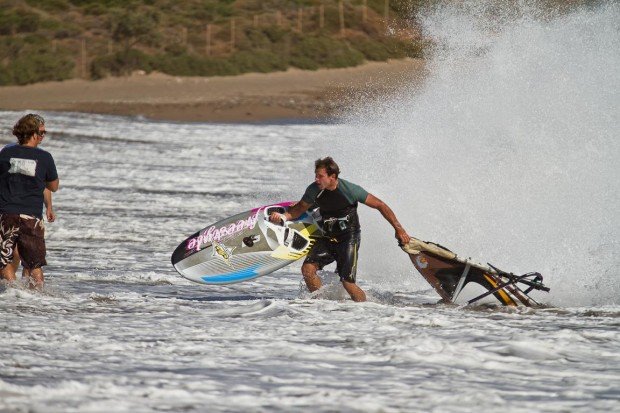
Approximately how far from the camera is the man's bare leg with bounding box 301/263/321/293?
10188 mm

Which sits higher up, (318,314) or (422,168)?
(422,168)

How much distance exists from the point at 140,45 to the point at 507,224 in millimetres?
42370

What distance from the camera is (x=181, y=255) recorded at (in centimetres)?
1070

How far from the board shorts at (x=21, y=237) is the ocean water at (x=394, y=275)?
1.28 feet

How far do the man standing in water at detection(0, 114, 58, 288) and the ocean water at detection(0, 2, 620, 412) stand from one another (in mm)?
524

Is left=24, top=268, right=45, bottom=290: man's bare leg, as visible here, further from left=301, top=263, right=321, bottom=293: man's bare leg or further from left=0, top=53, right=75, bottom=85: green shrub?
left=0, top=53, right=75, bottom=85: green shrub

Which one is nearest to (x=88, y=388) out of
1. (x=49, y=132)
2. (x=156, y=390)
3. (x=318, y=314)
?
(x=156, y=390)

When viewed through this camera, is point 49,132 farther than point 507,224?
Yes

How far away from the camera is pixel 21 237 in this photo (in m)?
9.59

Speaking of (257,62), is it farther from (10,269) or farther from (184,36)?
(10,269)

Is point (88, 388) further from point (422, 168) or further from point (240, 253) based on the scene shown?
point (422, 168)

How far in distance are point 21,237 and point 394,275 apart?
474 centimetres

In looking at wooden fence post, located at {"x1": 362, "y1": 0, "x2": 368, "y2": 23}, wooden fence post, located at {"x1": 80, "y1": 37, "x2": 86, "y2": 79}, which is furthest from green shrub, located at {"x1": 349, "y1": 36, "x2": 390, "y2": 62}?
wooden fence post, located at {"x1": 80, "y1": 37, "x2": 86, "y2": 79}

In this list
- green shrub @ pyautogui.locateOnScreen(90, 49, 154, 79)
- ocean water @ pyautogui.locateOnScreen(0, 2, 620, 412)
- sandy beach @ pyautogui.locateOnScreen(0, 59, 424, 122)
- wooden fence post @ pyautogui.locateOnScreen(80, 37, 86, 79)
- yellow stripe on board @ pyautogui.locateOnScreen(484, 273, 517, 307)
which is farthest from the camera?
wooden fence post @ pyautogui.locateOnScreen(80, 37, 86, 79)
